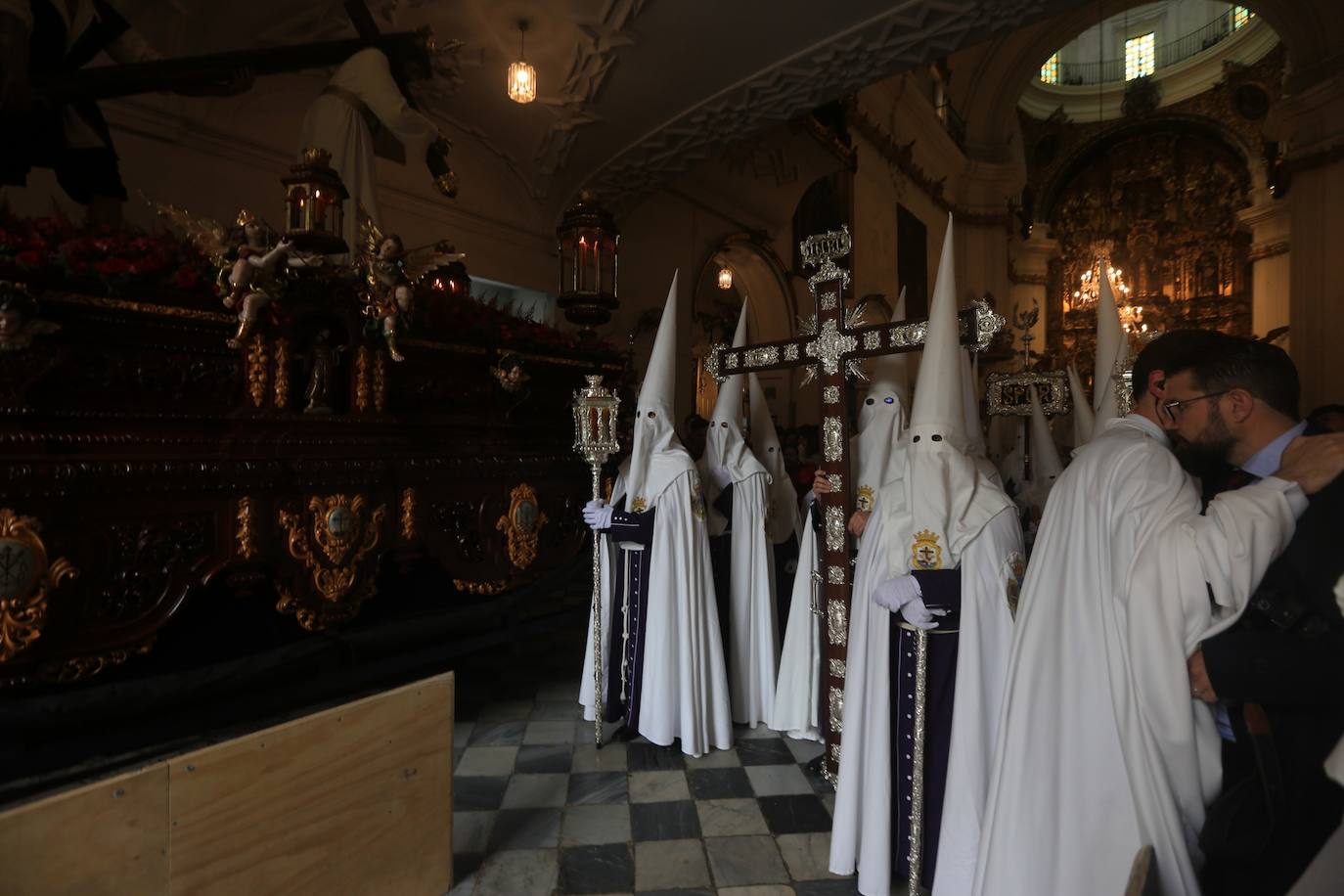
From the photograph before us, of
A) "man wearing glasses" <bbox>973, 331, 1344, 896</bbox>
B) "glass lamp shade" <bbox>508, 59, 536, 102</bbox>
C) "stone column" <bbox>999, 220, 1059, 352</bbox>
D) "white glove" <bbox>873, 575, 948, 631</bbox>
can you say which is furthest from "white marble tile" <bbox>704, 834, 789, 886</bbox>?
"stone column" <bbox>999, 220, 1059, 352</bbox>

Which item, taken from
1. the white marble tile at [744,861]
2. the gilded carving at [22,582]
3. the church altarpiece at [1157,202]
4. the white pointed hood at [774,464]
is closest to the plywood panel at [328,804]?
the white marble tile at [744,861]

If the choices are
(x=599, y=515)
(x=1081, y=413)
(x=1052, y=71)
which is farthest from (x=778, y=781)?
(x=1052, y=71)

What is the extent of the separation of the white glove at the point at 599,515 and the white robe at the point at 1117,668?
2.41 m

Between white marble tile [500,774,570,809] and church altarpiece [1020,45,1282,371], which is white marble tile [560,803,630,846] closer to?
white marble tile [500,774,570,809]

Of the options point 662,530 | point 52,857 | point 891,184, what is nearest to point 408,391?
point 662,530

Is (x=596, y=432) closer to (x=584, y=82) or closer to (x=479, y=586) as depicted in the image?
(x=479, y=586)

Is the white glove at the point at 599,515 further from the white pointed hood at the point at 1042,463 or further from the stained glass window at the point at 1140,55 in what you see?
the stained glass window at the point at 1140,55

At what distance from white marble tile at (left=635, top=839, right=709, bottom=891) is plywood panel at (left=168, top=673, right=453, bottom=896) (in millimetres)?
775

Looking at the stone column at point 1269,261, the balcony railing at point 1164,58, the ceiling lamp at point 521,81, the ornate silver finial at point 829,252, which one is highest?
the balcony railing at point 1164,58

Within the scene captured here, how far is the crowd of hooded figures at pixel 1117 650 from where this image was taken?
4.71 feet

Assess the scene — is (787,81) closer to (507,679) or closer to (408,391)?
(408,391)

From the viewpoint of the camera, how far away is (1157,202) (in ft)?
66.8

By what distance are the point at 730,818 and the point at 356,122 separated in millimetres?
4814

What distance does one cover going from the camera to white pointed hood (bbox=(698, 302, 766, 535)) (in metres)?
4.19
